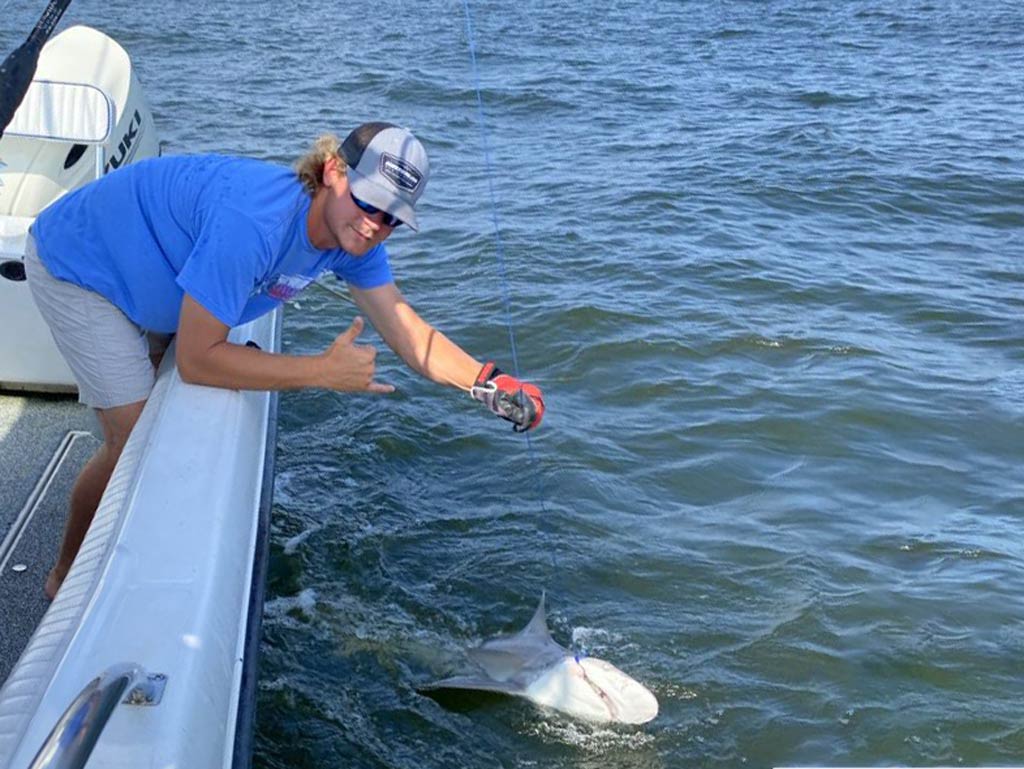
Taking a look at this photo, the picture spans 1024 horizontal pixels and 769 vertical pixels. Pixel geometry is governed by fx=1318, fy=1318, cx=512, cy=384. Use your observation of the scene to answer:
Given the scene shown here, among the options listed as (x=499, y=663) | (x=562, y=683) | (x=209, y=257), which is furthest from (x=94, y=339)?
(x=562, y=683)

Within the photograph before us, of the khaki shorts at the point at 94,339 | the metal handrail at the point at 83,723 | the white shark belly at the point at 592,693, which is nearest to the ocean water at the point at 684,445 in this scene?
the white shark belly at the point at 592,693

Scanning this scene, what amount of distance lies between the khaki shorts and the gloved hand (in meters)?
0.93

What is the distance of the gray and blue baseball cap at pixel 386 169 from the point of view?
311 centimetres

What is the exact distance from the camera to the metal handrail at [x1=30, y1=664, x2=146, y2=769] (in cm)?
216

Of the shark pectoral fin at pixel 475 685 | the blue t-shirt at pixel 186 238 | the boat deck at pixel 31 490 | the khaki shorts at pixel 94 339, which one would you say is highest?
the blue t-shirt at pixel 186 238

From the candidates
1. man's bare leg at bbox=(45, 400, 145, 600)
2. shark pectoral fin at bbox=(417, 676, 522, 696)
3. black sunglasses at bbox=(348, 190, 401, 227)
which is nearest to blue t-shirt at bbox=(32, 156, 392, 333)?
black sunglasses at bbox=(348, 190, 401, 227)

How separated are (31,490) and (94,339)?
124cm

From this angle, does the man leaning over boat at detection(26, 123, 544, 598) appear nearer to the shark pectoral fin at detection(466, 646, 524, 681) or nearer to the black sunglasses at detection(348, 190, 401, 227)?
the black sunglasses at detection(348, 190, 401, 227)

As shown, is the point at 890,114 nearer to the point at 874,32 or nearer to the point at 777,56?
the point at 777,56

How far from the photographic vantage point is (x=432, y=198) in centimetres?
951

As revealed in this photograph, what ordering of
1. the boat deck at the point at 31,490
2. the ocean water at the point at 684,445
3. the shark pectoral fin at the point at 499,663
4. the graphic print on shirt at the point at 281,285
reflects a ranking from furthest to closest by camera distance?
the ocean water at the point at 684,445, the shark pectoral fin at the point at 499,663, the boat deck at the point at 31,490, the graphic print on shirt at the point at 281,285

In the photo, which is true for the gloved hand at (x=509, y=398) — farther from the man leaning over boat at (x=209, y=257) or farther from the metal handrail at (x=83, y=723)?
the metal handrail at (x=83, y=723)

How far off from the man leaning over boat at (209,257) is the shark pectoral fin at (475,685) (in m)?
1.14

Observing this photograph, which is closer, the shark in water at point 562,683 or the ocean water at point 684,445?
the shark in water at point 562,683
